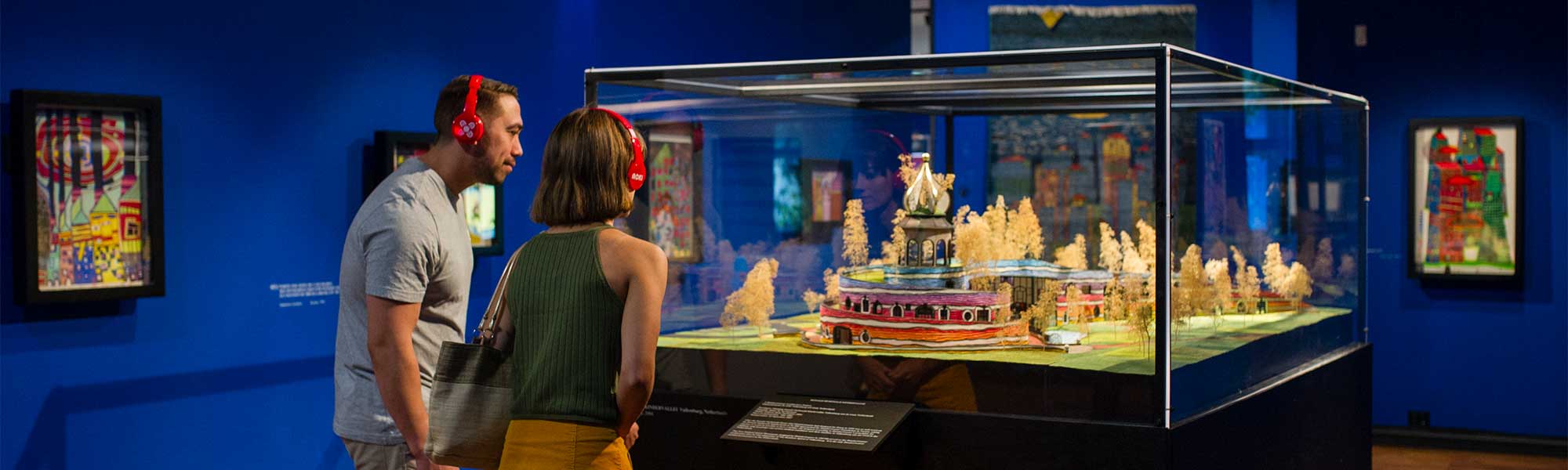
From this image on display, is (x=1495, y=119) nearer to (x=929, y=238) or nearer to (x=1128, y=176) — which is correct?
(x=1128, y=176)

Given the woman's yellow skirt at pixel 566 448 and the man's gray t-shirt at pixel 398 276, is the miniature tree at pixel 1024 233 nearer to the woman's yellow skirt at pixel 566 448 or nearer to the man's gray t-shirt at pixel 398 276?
the man's gray t-shirt at pixel 398 276

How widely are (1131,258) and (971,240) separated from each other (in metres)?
0.62

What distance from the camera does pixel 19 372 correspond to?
4805 mm

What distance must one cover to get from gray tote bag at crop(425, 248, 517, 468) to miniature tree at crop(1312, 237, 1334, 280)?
12.9 ft

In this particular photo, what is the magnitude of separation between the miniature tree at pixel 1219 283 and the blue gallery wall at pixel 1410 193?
15.9 ft

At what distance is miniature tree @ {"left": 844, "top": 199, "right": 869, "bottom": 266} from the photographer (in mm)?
4977

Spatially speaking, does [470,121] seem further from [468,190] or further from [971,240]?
[468,190]

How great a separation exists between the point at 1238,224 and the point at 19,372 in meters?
4.16

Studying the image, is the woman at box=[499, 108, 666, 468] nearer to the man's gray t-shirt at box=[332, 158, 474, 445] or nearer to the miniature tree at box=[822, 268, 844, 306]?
the man's gray t-shirt at box=[332, 158, 474, 445]

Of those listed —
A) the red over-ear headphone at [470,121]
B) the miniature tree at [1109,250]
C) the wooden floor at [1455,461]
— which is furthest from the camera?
the wooden floor at [1455,461]

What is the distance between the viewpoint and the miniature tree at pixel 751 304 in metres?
5.02

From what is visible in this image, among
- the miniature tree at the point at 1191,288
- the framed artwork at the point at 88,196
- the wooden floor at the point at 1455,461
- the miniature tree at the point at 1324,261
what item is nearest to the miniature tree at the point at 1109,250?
the miniature tree at the point at 1191,288

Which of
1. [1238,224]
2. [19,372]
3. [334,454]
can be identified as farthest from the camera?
[334,454]

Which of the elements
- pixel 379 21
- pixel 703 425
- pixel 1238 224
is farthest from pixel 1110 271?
pixel 379 21
